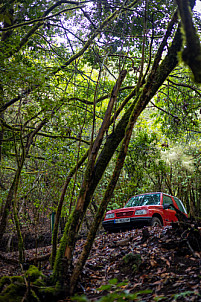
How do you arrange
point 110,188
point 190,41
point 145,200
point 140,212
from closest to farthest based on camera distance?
1. point 190,41
2. point 110,188
3. point 140,212
4. point 145,200

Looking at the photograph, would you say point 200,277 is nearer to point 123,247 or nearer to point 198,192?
point 123,247

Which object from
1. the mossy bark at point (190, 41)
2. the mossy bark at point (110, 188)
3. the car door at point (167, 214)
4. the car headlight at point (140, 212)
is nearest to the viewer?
the mossy bark at point (190, 41)

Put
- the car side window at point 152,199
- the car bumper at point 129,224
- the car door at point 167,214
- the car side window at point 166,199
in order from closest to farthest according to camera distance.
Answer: the car bumper at point 129,224 → the car door at point 167,214 → the car side window at point 152,199 → the car side window at point 166,199

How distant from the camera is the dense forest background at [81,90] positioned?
3551 millimetres

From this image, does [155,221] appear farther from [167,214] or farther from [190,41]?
[190,41]

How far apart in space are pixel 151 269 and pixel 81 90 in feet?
20.9

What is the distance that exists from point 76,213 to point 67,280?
3.25 feet

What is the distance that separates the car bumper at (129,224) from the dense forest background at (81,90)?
1350mm

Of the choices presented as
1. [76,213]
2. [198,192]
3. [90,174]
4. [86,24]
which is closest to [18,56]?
[86,24]

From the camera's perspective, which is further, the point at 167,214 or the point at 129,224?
the point at 167,214

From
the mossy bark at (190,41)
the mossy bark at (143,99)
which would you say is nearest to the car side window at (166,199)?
the mossy bark at (143,99)

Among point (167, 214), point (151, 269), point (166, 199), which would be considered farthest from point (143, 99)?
point (166, 199)

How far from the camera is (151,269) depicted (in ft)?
12.8

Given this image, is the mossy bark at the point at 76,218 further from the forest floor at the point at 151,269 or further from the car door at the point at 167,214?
the car door at the point at 167,214
